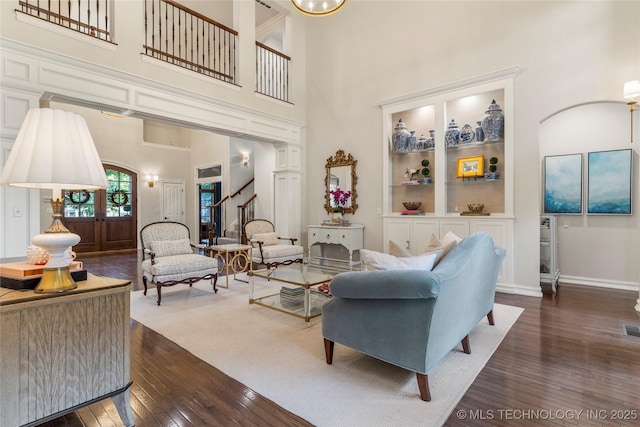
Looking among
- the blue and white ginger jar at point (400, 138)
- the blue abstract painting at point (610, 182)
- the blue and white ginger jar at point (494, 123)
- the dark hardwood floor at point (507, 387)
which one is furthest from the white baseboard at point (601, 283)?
the blue and white ginger jar at point (400, 138)

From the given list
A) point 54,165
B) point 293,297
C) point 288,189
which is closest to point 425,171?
point 288,189

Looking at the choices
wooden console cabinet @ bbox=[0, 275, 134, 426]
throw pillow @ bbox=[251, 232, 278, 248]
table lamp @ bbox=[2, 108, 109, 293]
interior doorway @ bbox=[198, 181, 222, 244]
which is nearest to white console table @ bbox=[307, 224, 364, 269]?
throw pillow @ bbox=[251, 232, 278, 248]

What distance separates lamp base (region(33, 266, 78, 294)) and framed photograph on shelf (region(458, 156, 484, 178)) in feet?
15.9

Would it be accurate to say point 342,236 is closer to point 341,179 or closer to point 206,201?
point 341,179

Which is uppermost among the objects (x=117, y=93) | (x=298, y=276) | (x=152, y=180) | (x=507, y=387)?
(x=117, y=93)

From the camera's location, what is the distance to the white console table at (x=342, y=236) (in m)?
5.75

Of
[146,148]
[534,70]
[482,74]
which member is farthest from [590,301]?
[146,148]

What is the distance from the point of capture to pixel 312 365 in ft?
7.66

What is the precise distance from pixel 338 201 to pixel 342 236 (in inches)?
27.9

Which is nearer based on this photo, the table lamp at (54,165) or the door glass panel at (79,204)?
the table lamp at (54,165)

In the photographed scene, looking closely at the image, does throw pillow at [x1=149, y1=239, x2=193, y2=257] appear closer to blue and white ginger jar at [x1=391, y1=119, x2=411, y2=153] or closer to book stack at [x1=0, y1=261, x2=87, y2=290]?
book stack at [x1=0, y1=261, x2=87, y2=290]

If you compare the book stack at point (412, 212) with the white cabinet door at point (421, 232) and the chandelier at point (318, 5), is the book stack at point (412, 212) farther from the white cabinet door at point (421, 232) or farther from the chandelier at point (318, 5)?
the chandelier at point (318, 5)

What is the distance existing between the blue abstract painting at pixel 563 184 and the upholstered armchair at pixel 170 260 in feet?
17.4

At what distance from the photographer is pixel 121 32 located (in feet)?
14.1
